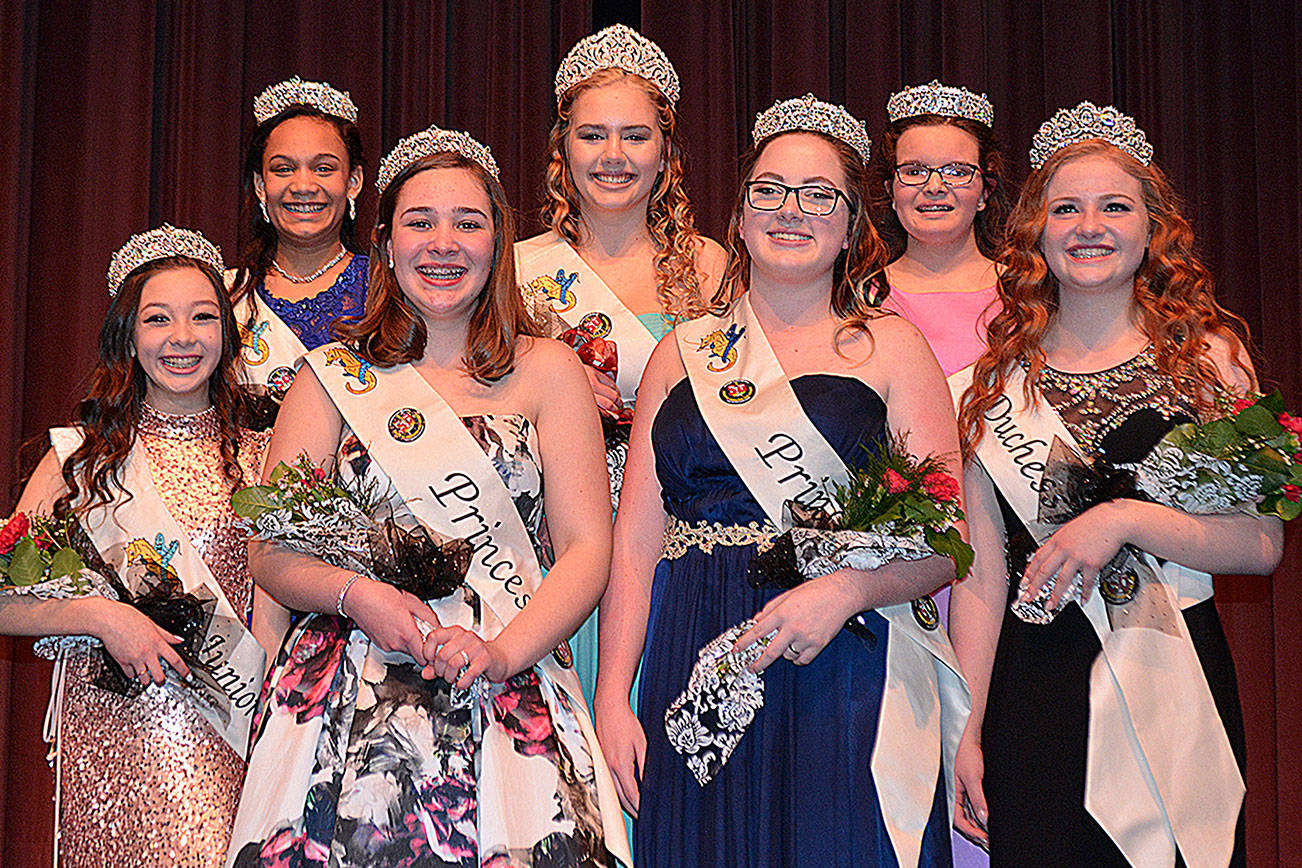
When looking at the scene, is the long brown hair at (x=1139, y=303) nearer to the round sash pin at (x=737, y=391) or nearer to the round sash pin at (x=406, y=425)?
the round sash pin at (x=737, y=391)

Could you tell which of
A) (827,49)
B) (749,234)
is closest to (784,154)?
(749,234)

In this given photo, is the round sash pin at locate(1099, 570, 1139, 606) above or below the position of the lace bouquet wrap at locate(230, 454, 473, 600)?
below

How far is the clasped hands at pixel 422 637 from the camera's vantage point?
1999 mm

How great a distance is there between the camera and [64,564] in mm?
2410

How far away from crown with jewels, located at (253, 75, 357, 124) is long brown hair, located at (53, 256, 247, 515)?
0.70 metres

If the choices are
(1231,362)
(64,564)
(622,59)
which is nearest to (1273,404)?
(1231,362)

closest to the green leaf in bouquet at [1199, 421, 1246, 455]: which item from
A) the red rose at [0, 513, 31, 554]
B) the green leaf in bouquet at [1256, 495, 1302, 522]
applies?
the green leaf in bouquet at [1256, 495, 1302, 522]

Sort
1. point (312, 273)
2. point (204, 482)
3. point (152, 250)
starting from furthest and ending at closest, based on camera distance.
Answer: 1. point (312, 273)
2. point (152, 250)
3. point (204, 482)

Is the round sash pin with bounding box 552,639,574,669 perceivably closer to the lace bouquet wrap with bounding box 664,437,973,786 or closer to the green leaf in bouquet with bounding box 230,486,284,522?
the lace bouquet wrap with bounding box 664,437,973,786

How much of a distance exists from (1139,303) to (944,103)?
892 millimetres

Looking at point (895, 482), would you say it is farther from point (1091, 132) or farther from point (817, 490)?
point (1091, 132)

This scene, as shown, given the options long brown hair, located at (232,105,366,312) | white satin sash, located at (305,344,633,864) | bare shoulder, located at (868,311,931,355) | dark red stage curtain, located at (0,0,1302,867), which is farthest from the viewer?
dark red stage curtain, located at (0,0,1302,867)

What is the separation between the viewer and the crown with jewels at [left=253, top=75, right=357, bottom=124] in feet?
11.2

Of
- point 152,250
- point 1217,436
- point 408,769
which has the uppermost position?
point 152,250
